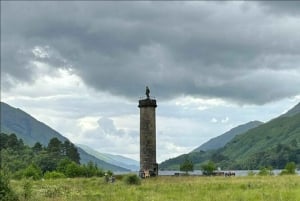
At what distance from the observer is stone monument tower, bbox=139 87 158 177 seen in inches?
2488

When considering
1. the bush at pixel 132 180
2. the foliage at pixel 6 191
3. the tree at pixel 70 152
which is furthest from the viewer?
the tree at pixel 70 152

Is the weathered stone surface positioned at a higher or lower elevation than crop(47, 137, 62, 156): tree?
lower

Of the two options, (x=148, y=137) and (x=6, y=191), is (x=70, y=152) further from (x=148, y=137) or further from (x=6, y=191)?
(x=6, y=191)

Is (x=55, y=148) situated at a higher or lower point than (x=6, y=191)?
higher

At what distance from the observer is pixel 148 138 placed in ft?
208

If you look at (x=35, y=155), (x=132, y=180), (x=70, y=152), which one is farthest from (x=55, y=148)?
(x=132, y=180)

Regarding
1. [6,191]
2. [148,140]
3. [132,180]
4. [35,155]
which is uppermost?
[35,155]

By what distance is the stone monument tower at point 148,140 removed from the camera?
63.2 m

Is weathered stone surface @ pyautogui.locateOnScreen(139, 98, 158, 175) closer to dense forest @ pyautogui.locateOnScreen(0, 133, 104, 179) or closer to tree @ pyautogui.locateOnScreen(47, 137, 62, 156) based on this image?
dense forest @ pyautogui.locateOnScreen(0, 133, 104, 179)

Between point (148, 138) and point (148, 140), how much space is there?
0.25m

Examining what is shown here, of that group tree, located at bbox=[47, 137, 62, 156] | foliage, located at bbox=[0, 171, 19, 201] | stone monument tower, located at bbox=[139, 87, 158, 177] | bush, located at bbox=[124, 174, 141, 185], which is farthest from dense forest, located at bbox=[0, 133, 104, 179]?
foliage, located at bbox=[0, 171, 19, 201]

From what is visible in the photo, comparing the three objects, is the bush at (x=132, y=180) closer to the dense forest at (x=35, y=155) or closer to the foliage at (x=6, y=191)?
the foliage at (x=6, y=191)

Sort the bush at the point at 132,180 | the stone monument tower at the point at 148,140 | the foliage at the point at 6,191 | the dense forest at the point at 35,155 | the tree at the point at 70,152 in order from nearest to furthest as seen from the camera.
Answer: the foliage at the point at 6,191
the bush at the point at 132,180
the stone monument tower at the point at 148,140
the dense forest at the point at 35,155
the tree at the point at 70,152

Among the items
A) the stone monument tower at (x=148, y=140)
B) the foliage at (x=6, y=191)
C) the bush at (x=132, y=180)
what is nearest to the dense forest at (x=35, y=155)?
the stone monument tower at (x=148, y=140)
